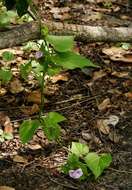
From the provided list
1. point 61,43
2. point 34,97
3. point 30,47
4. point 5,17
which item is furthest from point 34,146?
point 5,17

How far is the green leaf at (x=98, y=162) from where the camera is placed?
241 cm

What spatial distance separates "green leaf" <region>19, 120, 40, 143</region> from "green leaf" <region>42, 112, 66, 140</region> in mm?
48

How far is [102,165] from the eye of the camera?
2.43m

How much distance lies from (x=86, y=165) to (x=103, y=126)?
1.22 feet

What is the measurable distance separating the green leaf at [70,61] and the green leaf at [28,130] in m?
0.31

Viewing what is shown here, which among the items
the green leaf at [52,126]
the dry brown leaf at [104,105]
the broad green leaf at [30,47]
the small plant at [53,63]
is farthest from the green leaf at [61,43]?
the broad green leaf at [30,47]

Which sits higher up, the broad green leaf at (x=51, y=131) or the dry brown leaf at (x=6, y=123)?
the broad green leaf at (x=51, y=131)

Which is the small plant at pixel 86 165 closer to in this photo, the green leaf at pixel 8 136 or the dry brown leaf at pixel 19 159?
the dry brown leaf at pixel 19 159

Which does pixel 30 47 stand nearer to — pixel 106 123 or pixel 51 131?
pixel 106 123

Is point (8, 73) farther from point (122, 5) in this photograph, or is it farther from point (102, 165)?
point (122, 5)

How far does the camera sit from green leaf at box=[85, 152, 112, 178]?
7.92 ft

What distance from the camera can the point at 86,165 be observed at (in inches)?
97.3

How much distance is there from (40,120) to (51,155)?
21 centimetres

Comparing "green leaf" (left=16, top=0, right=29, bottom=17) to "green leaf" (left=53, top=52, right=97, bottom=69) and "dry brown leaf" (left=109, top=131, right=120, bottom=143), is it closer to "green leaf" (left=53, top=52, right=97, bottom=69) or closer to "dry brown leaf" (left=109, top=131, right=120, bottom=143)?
"green leaf" (left=53, top=52, right=97, bottom=69)
